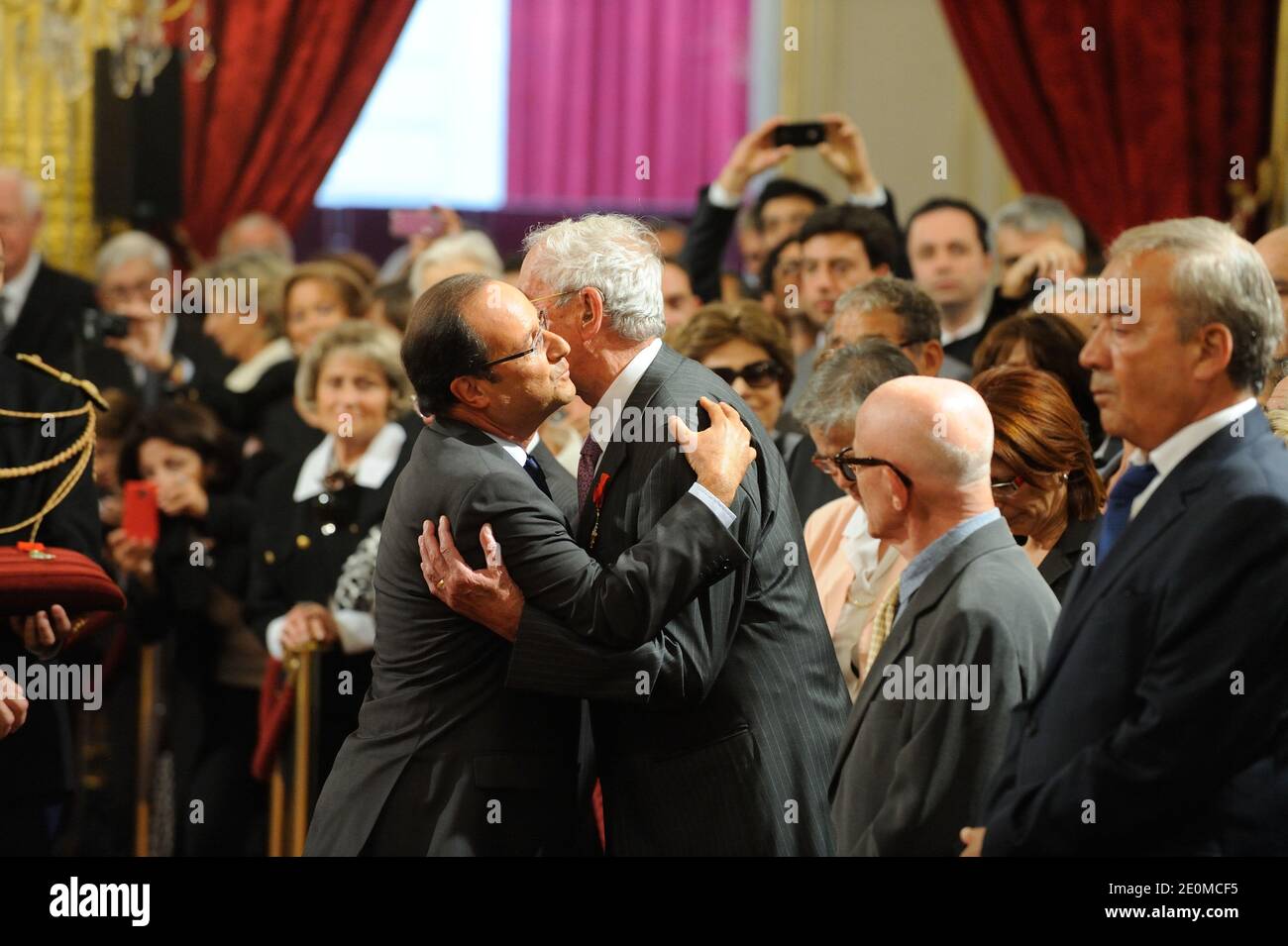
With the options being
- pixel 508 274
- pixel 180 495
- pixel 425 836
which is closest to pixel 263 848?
pixel 180 495

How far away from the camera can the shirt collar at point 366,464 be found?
5121mm

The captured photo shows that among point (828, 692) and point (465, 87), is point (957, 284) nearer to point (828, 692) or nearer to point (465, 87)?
point (828, 692)

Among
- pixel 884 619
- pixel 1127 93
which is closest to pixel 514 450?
pixel 884 619

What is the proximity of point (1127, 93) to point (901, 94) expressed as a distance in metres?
1.20

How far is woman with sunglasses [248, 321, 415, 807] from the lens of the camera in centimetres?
502

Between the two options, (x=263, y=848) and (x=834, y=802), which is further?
(x=263, y=848)

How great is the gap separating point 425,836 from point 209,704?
2647 millimetres

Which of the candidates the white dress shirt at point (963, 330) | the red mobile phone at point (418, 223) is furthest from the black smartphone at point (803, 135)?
the red mobile phone at point (418, 223)

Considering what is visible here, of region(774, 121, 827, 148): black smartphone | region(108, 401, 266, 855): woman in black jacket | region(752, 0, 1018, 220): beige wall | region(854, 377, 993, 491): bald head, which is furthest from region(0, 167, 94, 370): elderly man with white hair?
region(854, 377, 993, 491): bald head

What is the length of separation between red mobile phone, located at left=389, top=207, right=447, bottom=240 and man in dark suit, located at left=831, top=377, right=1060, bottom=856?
4.46 metres

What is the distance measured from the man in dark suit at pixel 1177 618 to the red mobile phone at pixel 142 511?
344 cm

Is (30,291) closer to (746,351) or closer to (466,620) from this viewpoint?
(746,351)

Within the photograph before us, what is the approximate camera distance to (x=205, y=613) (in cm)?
555

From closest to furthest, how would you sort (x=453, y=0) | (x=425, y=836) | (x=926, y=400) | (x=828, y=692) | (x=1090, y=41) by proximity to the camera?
(x=926, y=400)
(x=425, y=836)
(x=828, y=692)
(x=1090, y=41)
(x=453, y=0)
